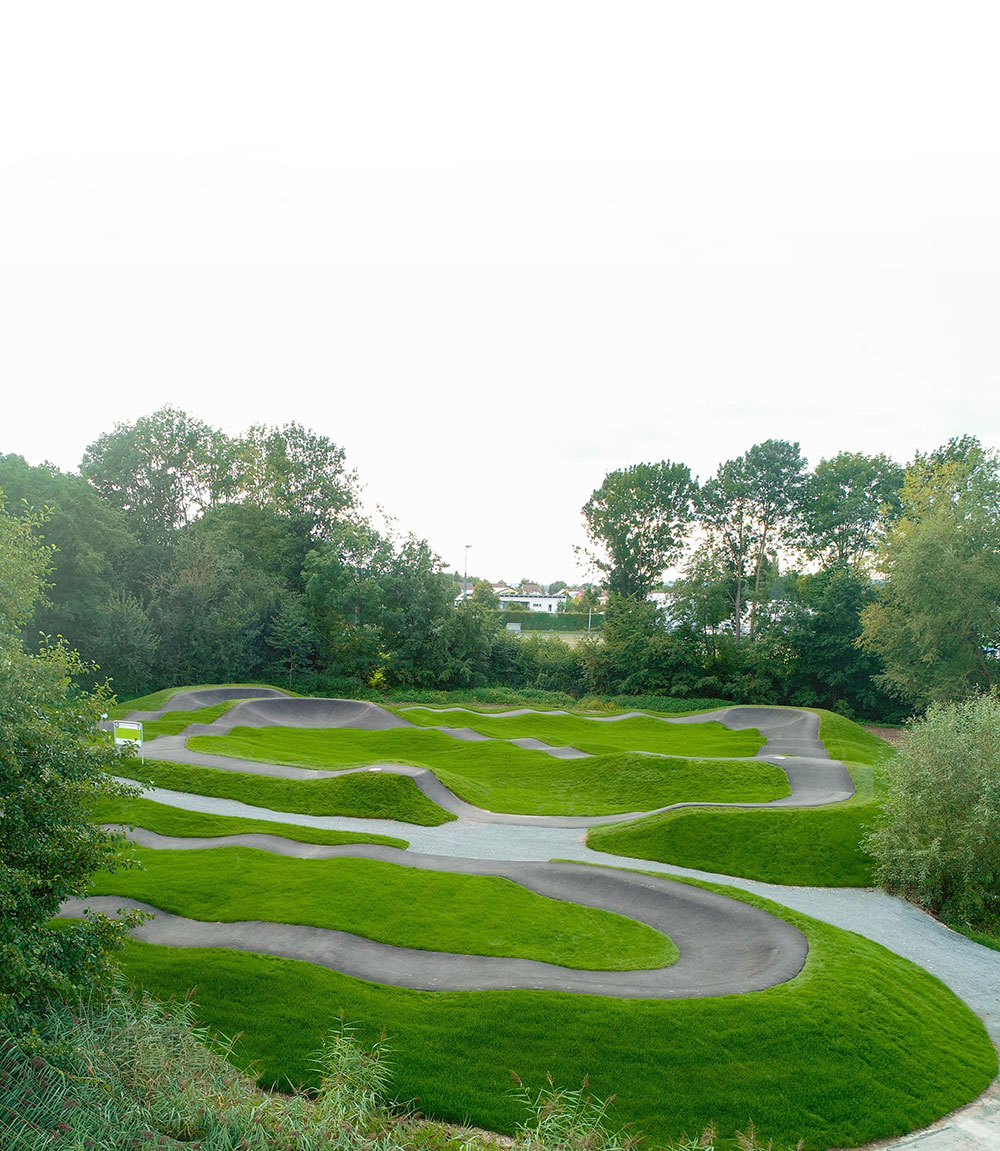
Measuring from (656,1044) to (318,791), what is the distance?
13.9 metres

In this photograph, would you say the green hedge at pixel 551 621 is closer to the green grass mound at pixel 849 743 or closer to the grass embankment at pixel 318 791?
the green grass mound at pixel 849 743

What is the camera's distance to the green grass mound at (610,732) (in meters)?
29.2

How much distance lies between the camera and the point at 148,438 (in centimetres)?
4647

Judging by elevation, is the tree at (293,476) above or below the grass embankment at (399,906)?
above

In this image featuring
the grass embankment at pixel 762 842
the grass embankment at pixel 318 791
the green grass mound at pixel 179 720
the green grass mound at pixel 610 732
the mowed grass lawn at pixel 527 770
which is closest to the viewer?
the grass embankment at pixel 762 842

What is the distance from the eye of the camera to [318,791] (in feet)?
69.1

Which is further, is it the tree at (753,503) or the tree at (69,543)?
the tree at (753,503)

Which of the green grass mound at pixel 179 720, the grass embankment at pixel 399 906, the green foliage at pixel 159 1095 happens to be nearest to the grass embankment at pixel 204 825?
the grass embankment at pixel 399 906

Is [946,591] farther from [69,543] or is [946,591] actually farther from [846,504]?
[69,543]

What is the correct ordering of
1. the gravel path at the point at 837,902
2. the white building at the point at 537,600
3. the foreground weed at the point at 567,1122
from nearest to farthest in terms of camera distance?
the foreground weed at the point at 567,1122 → the gravel path at the point at 837,902 → the white building at the point at 537,600

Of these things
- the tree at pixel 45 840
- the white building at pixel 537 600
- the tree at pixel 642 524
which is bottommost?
the tree at pixel 45 840

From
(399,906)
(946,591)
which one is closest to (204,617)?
(399,906)

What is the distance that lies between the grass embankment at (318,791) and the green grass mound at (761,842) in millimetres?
5078

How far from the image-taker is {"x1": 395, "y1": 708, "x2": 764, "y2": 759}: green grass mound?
29.2 metres
